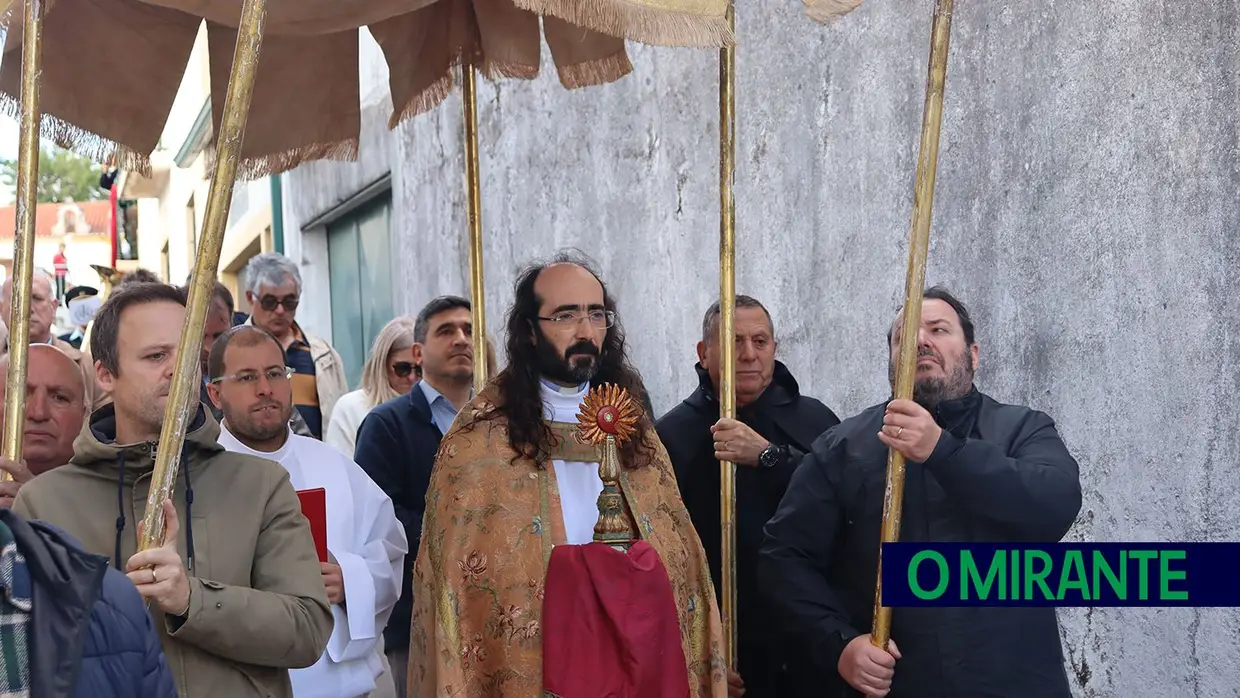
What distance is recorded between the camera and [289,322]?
7078 mm

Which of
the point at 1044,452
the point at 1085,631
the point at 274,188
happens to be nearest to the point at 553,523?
the point at 1044,452

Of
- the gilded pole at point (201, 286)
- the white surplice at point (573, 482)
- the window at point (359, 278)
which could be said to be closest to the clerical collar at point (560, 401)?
the white surplice at point (573, 482)

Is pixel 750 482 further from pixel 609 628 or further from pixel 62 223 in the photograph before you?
pixel 62 223

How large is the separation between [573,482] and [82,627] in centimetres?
186

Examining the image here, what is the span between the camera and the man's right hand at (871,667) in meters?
3.80

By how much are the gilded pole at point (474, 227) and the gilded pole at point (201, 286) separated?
1.68 m

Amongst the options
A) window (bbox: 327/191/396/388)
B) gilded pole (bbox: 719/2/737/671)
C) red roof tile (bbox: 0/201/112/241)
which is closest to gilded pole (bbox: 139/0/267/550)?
gilded pole (bbox: 719/2/737/671)

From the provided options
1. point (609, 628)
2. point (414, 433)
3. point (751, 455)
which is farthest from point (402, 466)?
point (609, 628)

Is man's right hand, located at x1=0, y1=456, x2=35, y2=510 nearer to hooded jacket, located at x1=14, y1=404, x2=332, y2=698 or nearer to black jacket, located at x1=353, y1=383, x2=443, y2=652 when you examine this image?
hooded jacket, located at x1=14, y1=404, x2=332, y2=698

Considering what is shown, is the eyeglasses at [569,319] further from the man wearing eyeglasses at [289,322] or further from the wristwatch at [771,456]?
the man wearing eyeglasses at [289,322]

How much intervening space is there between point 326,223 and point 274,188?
6.47 ft

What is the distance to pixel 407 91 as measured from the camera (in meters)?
5.06

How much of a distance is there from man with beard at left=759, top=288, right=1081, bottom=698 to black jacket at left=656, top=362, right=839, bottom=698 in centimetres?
51

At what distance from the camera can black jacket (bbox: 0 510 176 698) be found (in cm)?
232
